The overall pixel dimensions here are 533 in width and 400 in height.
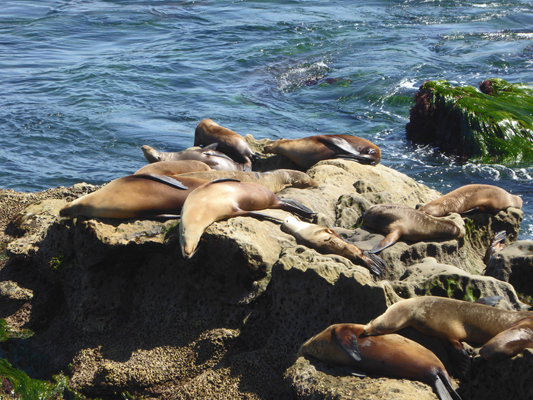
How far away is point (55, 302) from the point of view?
4922 millimetres

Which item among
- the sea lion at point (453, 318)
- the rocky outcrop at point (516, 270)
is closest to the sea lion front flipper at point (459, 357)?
the sea lion at point (453, 318)

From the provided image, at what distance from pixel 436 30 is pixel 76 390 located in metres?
18.8

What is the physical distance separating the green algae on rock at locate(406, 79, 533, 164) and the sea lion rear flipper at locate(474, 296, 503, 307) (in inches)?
274

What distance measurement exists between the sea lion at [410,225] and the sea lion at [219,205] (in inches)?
25.6

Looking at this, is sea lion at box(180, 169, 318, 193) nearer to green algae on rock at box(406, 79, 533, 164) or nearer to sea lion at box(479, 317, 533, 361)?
sea lion at box(479, 317, 533, 361)

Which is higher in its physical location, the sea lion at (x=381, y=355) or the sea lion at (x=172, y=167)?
the sea lion at (x=172, y=167)

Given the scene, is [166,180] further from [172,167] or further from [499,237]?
Answer: [499,237]

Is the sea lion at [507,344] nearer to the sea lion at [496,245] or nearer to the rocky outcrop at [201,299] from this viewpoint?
the rocky outcrop at [201,299]

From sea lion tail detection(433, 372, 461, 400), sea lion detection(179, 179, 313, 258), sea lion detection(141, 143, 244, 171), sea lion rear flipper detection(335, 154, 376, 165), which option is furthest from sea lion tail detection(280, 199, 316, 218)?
sea lion rear flipper detection(335, 154, 376, 165)

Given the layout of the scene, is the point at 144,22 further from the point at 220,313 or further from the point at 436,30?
the point at 220,313

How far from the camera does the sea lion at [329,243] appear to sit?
4449 mm

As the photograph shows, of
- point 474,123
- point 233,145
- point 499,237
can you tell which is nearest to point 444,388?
point 499,237

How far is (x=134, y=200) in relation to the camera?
4.79 m

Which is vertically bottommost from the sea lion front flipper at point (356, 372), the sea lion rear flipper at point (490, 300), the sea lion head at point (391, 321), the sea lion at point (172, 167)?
the sea lion front flipper at point (356, 372)
